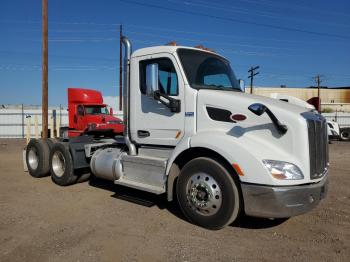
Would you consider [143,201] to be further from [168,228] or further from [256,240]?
[256,240]

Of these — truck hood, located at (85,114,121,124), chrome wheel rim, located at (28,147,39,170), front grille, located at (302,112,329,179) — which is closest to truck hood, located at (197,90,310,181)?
front grille, located at (302,112,329,179)

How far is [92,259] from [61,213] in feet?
6.55

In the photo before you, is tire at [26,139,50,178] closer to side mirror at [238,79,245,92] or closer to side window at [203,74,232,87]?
side window at [203,74,232,87]

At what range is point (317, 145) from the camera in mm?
4566

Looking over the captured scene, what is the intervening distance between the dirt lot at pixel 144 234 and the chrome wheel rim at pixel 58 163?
1248 millimetres

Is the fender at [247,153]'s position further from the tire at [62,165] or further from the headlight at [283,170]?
the tire at [62,165]

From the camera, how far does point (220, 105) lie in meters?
4.92

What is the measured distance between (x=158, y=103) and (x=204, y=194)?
1.81 meters

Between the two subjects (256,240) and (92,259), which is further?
(256,240)

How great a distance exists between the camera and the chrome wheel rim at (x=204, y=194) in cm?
464

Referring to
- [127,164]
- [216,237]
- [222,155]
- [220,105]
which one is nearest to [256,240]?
[216,237]

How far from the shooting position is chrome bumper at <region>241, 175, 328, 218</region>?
4.15 metres

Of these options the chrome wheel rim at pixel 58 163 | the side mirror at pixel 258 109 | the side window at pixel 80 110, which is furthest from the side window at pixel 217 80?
the side window at pixel 80 110

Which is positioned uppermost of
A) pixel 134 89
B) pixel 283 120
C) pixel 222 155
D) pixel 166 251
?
pixel 134 89
